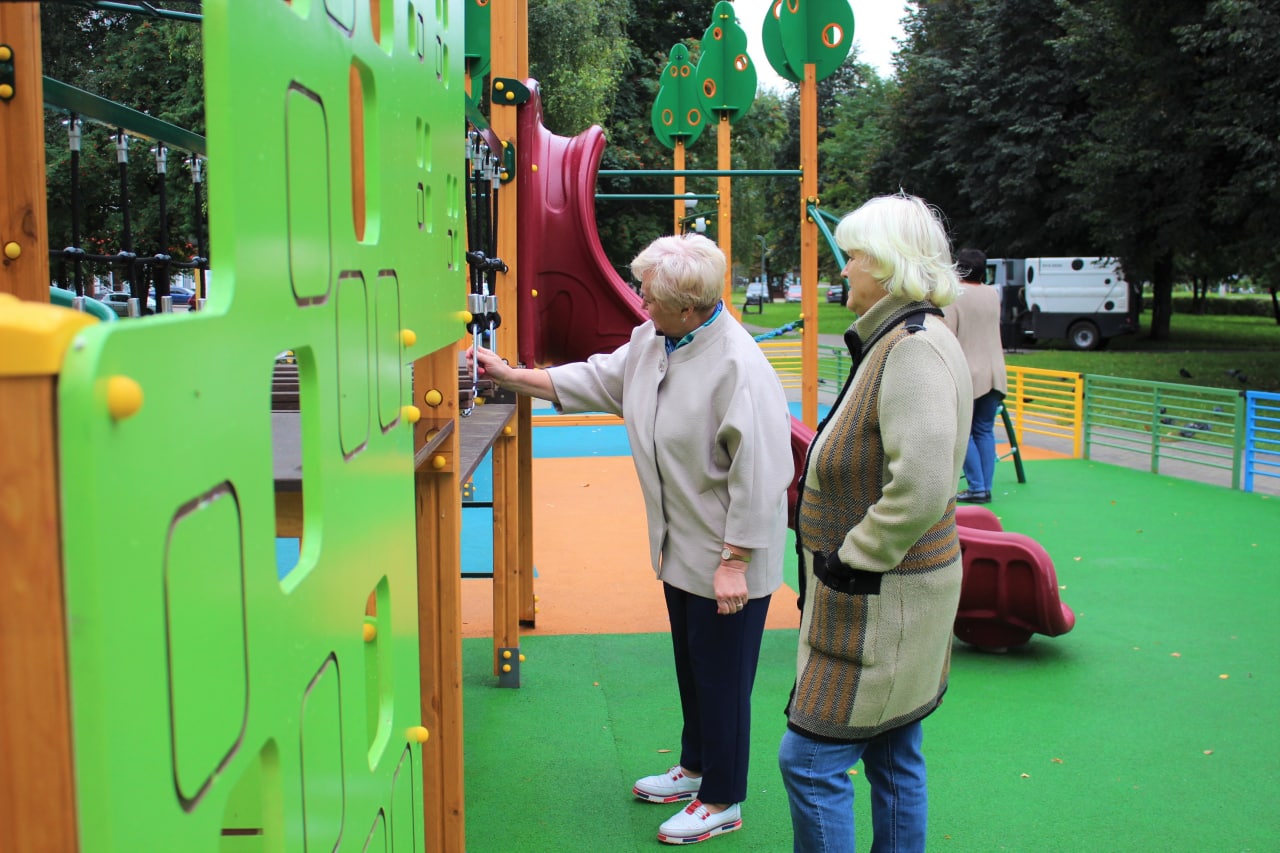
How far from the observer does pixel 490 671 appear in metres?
4.91

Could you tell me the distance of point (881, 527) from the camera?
229cm

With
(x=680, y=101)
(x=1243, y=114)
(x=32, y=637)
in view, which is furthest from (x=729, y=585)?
(x=1243, y=114)

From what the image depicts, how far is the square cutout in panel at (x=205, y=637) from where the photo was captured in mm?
832

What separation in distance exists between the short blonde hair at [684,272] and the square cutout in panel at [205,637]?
7.01 ft

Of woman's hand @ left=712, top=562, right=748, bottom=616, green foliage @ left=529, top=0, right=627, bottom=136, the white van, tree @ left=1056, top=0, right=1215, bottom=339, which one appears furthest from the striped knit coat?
the white van

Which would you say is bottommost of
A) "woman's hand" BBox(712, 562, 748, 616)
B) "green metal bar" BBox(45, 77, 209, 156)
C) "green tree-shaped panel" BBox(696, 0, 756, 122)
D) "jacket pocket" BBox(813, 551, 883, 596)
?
"woman's hand" BBox(712, 562, 748, 616)

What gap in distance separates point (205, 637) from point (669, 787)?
2.91m

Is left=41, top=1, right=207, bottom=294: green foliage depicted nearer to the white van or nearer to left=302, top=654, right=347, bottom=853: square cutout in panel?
left=302, top=654, right=347, bottom=853: square cutout in panel

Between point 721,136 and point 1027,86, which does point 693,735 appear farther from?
point 1027,86

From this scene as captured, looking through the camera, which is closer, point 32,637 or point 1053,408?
point 32,637

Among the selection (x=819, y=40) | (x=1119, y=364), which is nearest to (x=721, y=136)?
(x=819, y=40)

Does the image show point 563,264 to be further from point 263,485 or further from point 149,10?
point 263,485

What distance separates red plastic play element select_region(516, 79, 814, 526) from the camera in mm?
4535

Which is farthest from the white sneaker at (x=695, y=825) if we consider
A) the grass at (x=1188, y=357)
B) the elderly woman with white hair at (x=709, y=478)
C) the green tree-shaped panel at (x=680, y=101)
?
the grass at (x=1188, y=357)
